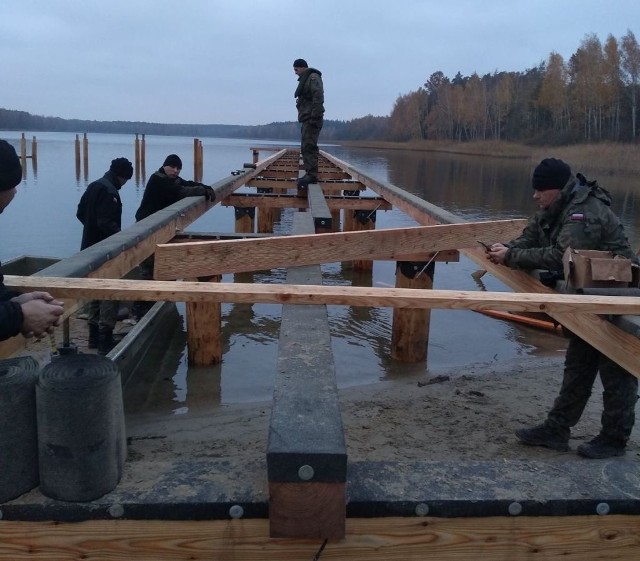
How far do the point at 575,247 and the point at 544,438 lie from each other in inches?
66.7

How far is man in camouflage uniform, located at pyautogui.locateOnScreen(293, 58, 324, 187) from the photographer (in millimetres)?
11531

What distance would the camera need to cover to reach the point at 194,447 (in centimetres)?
530

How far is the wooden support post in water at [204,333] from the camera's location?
7.16 metres

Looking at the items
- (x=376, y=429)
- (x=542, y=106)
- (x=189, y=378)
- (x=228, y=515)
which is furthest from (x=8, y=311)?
(x=542, y=106)

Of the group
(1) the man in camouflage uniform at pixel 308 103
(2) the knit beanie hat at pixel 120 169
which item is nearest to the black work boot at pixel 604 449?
(2) the knit beanie hat at pixel 120 169

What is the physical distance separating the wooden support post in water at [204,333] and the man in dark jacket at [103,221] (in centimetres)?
85

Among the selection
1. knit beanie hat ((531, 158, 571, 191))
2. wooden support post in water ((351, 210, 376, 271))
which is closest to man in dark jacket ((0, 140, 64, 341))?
A: knit beanie hat ((531, 158, 571, 191))

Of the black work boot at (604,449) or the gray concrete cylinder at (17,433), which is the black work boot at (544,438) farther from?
the gray concrete cylinder at (17,433)

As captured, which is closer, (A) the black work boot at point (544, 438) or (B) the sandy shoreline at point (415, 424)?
(A) the black work boot at point (544, 438)

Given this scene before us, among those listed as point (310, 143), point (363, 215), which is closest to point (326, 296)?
point (310, 143)

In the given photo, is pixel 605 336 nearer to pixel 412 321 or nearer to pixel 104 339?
pixel 412 321

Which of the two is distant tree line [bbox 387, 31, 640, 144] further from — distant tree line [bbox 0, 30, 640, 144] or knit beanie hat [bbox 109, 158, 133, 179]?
knit beanie hat [bbox 109, 158, 133, 179]

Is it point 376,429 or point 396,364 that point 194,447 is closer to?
point 376,429

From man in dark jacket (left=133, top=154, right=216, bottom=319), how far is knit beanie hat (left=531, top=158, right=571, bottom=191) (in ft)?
17.9
